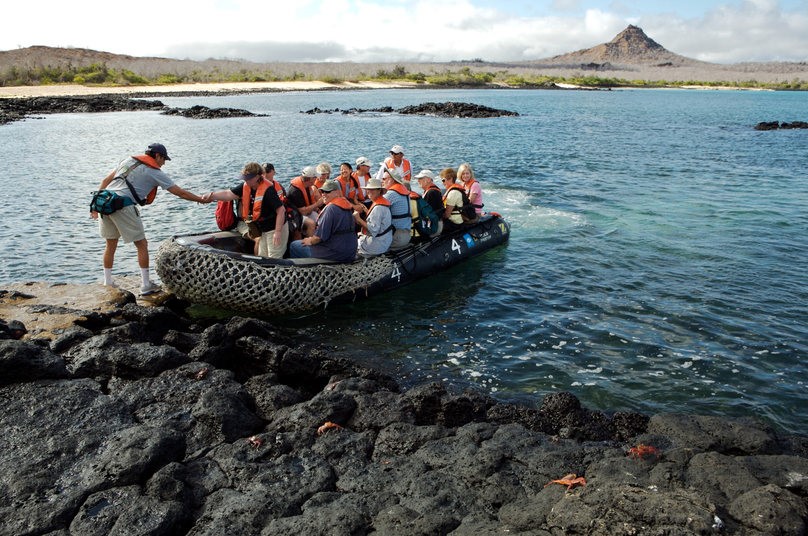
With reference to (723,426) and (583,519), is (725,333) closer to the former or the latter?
(723,426)

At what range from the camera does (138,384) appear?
7.13m

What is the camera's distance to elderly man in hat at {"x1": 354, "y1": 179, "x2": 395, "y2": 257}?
36.7 ft

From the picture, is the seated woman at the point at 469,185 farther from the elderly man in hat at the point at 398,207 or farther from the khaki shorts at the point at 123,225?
the khaki shorts at the point at 123,225

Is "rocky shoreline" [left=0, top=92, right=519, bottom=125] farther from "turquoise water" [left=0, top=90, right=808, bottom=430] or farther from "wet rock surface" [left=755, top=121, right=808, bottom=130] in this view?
"turquoise water" [left=0, top=90, right=808, bottom=430]

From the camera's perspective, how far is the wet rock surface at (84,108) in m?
54.2

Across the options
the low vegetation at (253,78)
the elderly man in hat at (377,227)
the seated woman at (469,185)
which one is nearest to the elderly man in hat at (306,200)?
the elderly man in hat at (377,227)

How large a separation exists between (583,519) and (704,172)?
25.6 m

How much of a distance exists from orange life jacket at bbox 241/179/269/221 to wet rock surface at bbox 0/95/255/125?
153 ft

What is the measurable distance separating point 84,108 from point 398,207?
56.5 m

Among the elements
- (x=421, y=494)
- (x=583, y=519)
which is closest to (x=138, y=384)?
(x=421, y=494)

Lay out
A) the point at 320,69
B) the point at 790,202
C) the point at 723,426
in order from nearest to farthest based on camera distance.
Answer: the point at 723,426
the point at 790,202
the point at 320,69

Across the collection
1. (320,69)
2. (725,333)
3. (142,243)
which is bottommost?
(725,333)

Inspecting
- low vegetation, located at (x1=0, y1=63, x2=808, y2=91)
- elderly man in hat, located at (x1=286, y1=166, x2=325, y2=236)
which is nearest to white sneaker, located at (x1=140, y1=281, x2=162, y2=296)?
elderly man in hat, located at (x1=286, y1=166, x2=325, y2=236)

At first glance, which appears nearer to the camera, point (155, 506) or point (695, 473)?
point (155, 506)
